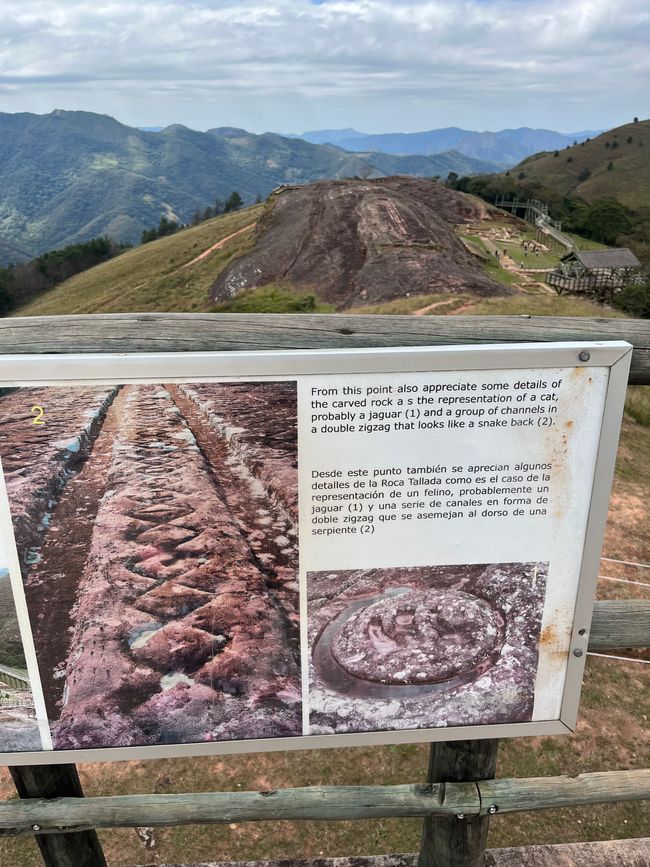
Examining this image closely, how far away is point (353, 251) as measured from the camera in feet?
99.1

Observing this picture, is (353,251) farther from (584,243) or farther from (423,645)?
(584,243)

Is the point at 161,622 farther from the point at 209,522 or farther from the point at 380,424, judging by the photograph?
the point at 380,424

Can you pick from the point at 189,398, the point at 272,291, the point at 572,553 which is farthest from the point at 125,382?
the point at 272,291

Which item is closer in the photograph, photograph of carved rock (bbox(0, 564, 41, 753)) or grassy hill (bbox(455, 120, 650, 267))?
photograph of carved rock (bbox(0, 564, 41, 753))

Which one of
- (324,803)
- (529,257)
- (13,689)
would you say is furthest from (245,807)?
(529,257)

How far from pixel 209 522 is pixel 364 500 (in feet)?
1.77

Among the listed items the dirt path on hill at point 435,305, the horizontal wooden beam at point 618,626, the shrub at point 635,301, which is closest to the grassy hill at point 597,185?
the shrub at point 635,301

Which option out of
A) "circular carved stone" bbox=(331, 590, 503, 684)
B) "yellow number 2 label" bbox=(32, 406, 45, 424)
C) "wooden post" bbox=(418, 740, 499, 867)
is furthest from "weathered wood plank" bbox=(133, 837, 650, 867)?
"yellow number 2 label" bbox=(32, 406, 45, 424)

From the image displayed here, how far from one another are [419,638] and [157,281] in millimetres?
40474

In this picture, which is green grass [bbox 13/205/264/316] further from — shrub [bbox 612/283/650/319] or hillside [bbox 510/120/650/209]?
hillside [bbox 510/120/650/209]

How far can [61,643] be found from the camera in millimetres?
2141

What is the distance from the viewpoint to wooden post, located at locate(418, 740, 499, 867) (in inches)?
103

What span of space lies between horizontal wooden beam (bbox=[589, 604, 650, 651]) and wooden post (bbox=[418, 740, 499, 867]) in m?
0.64

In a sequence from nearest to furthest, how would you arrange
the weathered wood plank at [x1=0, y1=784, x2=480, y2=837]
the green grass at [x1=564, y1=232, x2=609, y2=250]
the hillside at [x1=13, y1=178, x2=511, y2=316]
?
the weathered wood plank at [x1=0, y1=784, x2=480, y2=837] < the hillside at [x1=13, y1=178, x2=511, y2=316] < the green grass at [x1=564, y1=232, x2=609, y2=250]
